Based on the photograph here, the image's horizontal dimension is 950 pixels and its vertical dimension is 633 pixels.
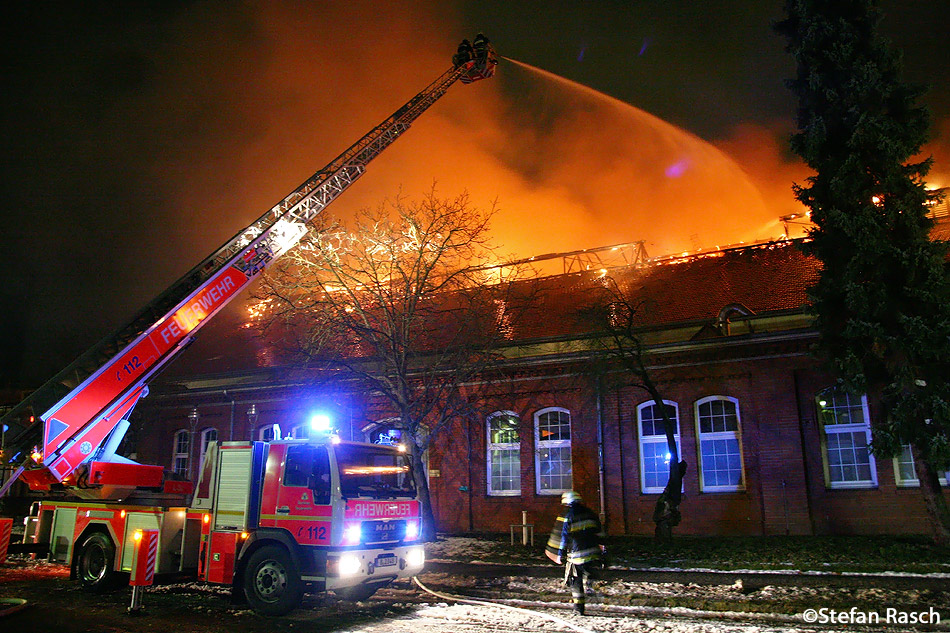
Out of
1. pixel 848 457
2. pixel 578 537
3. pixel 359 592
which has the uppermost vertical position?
pixel 848 457

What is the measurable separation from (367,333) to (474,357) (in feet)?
10.4

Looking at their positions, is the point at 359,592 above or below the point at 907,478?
below

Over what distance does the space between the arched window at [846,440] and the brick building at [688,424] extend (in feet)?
0.10

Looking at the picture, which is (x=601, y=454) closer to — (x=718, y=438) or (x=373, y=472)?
(x=718, y=438)

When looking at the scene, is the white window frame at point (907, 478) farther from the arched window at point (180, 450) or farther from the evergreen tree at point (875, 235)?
the arched window at point (180, 450)

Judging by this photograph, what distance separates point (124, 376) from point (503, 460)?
40.2 feet

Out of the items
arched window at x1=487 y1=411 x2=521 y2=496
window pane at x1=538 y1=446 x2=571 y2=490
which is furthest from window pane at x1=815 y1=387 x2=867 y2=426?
arched window at x1=487 y1=411 x2=521 y2=496

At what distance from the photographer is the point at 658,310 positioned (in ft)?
65.9

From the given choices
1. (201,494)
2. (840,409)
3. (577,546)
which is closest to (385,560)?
(577,546)

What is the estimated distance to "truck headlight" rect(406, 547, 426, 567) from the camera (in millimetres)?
10023

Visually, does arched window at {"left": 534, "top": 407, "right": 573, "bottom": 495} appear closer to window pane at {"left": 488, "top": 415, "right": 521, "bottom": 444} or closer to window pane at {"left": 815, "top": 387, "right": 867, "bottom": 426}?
window pane at {"left": 488, "top": 415, "right": 521, "bottom": 444}

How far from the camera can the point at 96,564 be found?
11219 millimetres

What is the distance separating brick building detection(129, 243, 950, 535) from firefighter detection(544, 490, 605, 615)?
27.2 ft

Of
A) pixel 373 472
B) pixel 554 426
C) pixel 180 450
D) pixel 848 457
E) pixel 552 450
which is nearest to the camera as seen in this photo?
pixel 373 472
